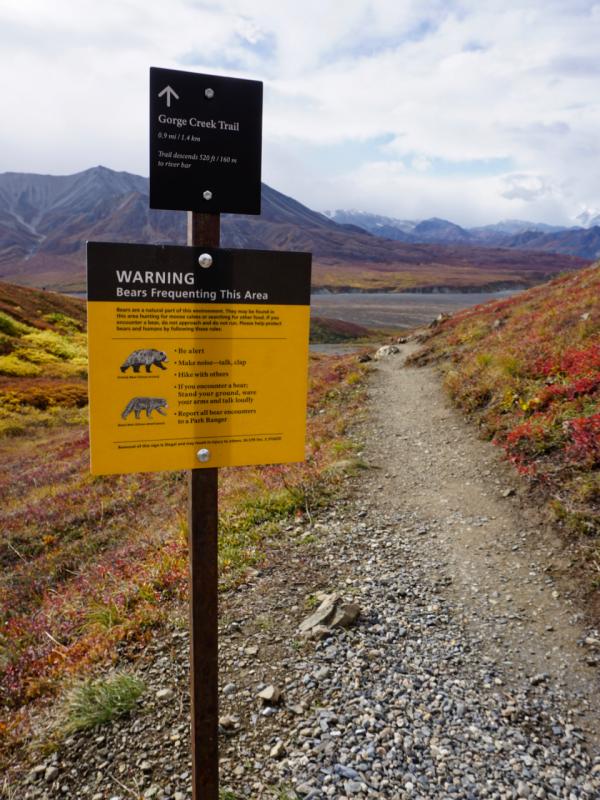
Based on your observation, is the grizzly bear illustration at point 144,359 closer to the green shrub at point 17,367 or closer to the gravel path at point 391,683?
the gravel path at point 391,683

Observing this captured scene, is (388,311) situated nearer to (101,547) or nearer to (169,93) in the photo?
(101,547)

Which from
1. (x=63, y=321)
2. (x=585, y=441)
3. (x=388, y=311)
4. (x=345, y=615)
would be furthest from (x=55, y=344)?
(x=388, y=311)

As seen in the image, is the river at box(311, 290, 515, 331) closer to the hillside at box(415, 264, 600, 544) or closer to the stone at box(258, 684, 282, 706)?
the hillside at box(415, 264, 600, 544)

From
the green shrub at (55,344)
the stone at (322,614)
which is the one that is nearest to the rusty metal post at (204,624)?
the stone at (322,614)

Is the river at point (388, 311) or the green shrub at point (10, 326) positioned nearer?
the green shrub at point (10, 326)

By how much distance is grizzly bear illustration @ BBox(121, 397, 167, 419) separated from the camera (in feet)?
11.6

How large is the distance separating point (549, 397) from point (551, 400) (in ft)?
0.24

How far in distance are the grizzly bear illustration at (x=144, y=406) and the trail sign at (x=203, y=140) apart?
128 cm

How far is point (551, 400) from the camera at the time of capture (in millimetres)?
10969

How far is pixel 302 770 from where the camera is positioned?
4.34m

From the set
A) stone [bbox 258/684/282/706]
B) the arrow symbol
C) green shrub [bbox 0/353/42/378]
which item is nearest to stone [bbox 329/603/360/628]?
stone [bbox 258/684/282/706]

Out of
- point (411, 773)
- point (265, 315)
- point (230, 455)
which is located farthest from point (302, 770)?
point (265, 315)

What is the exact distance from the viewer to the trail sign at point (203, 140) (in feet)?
11.2

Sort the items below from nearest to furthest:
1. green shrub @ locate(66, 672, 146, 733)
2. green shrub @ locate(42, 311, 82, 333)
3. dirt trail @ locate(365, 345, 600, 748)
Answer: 1. green shrub @ locate(66, 672, 146, 733)
2. dirt trail @ locate(365, 345, 600, 748)
3. green shrub @ locate(42, 311, 82, 333)
